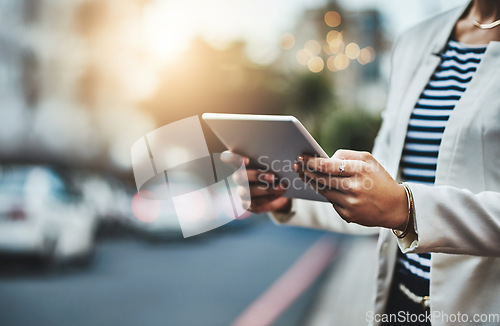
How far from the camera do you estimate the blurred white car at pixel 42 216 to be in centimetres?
695

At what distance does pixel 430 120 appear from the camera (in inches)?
57.0

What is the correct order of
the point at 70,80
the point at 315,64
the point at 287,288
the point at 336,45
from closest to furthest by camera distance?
the point at 287,288 → the point at 336,45 → the point at 315,64 → the point at 70,80

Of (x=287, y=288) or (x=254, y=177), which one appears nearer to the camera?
(x=254, y=177)

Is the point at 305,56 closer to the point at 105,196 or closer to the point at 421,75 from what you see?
the point at 105,196

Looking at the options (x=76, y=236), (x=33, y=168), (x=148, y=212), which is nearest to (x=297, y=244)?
(x=148, y=212)

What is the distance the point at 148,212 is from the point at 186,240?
1140 mm

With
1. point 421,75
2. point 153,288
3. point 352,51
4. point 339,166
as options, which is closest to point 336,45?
point 352,51

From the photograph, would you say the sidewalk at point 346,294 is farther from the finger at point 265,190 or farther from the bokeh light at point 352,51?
the bokeh light at point 352,51

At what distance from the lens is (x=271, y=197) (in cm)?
164

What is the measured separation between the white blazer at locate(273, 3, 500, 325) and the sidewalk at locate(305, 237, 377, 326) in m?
3.35

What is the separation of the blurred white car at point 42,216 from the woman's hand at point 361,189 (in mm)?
6781

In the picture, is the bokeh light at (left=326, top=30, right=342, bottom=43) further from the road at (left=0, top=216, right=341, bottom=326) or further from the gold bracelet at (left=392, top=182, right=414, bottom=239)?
the gold bracelet at (left=392, top=182, right=414, bottom=239)

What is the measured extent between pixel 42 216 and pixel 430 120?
6798 mm

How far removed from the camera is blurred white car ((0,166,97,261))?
6.95 meters
